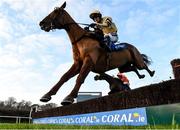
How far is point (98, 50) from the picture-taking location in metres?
7.50

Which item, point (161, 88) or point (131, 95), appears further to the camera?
point (131, 95)

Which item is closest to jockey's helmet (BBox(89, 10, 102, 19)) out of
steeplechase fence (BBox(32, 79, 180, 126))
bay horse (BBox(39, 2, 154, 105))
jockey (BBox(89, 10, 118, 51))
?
jockey (BBox(89, 10, 118, 51))

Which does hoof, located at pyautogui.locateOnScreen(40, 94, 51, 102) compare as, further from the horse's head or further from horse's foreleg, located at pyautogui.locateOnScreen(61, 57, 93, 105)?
the horse's head

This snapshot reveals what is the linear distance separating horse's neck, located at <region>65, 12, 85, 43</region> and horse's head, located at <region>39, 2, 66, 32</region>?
7.9 inches

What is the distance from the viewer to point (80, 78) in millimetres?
6809

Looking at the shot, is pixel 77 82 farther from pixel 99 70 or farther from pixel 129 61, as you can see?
pixel 129 61

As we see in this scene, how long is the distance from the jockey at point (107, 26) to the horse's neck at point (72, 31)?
2.08 feet

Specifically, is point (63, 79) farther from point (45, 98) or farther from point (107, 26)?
point (107, 26)

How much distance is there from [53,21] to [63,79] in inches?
50.3

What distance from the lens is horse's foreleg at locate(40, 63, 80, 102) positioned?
21.4 ft

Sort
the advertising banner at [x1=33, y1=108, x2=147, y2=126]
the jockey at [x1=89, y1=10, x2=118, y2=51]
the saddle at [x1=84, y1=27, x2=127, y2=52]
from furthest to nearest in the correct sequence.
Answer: the jockey at [x1=89, y1=10, x2=118, y2=51] → the saddle at [x1=84, y1=27, x2=127, y2=52] → the advertising banner at [x1=33, y1=108, x2=147, y2=126]

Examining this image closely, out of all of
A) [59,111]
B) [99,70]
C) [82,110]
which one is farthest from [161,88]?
[59,111]

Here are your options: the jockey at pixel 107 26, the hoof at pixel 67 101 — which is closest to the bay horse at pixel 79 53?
the hoof at pixel 67 101

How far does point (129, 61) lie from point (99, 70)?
1208mm
